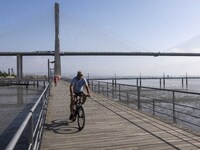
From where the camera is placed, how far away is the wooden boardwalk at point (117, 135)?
20.2ft

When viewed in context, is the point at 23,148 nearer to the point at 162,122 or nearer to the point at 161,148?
the point at 162,122

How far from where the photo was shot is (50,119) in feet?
31.7

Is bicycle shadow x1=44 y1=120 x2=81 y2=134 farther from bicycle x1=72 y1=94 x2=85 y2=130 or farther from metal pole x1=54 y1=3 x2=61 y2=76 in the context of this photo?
metal pole x1=54 y1=3 x2=61 y2=76

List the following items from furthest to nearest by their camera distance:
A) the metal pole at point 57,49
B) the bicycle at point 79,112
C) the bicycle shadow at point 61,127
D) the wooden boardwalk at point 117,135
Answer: the metal pole at point 57,49
the bicycle at point 79,112
the bicycle shadow at point 61,127
the wooden boardwalk at point 117,135

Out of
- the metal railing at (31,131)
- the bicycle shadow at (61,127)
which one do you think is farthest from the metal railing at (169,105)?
the metal railing at (31,131)

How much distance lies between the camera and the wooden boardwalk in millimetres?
6171

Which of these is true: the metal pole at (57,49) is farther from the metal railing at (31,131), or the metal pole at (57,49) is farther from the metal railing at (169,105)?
the metal railing at (31,131)

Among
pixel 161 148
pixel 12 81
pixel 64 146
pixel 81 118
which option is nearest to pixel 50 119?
pixel 81 118

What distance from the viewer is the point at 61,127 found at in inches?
328

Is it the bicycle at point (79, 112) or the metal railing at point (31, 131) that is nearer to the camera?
the metal railing at point (31, 131)

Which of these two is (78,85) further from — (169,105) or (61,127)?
(169,105)

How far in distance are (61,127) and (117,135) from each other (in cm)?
174

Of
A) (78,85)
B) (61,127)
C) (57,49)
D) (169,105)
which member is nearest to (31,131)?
(61,127)

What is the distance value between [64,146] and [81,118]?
1954 mm
